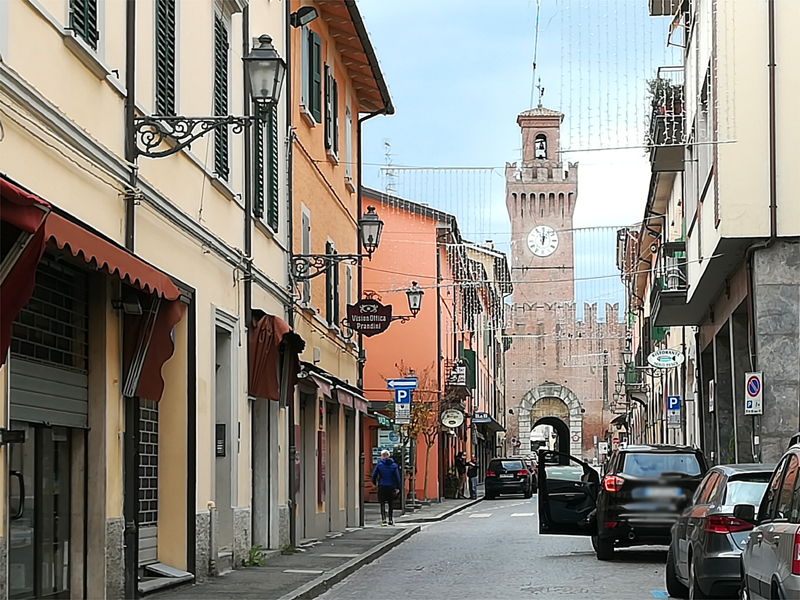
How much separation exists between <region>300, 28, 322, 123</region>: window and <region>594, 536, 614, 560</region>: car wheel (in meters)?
9.01

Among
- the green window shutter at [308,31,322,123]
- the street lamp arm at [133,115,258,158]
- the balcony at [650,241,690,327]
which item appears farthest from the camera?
the balcony at [650,241,690,327]

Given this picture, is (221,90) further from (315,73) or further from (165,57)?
(315,73)

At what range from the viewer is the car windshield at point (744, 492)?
12.0m

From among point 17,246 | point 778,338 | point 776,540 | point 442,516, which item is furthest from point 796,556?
point 442,516

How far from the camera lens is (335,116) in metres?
27.3

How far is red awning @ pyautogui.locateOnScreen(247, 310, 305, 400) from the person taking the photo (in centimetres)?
1894

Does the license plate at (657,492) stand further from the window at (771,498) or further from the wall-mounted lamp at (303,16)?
the wall-mounted lamp at (303,16)

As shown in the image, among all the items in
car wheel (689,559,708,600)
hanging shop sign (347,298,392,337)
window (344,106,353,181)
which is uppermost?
window (344,106,353,181)

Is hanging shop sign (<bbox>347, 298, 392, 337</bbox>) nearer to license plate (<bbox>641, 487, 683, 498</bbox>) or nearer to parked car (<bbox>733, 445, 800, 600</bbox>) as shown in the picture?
license plate (<bbox>641, 487, 683, 498</bbox>)

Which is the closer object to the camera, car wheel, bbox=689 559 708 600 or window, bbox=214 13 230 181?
car wheel, bbox=689 559 708 600

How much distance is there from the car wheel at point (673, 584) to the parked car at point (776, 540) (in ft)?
12.1

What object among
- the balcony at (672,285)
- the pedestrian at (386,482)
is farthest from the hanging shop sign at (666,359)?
the pedestrian at (386,482)

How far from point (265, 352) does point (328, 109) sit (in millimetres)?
8381

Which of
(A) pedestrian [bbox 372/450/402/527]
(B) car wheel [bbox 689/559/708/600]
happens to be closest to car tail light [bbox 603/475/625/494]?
(B) car wheel [bbox 689/559/708/600]
